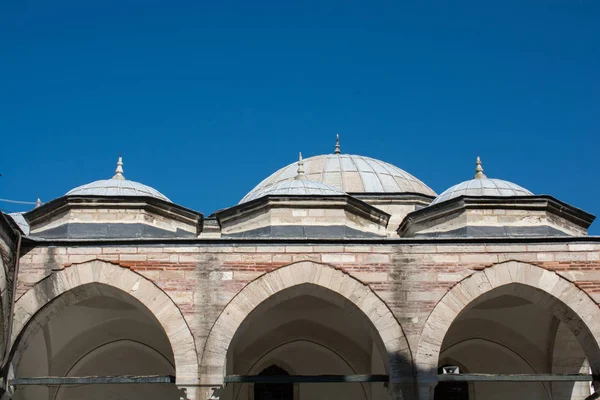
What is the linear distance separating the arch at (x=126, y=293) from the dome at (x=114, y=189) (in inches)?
67.0

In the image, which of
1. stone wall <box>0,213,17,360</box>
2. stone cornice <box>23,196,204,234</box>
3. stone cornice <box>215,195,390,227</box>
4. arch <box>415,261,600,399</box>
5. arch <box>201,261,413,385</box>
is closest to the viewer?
stone wall <box>0,213,17,360</box>

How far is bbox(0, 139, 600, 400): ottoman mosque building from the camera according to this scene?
9062mm

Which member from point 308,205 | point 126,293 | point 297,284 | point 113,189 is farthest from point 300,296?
point 113,189

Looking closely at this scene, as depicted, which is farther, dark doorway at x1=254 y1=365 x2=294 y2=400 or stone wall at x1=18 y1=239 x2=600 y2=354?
dark doorway at x1=254 y1=365 x2=294 y2=400

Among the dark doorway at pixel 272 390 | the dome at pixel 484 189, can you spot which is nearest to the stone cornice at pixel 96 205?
the dark doorway at pixel 272 390

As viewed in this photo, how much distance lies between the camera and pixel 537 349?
11.5 meters

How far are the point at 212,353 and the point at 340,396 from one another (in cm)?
364

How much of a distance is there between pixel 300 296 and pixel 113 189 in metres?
3.11

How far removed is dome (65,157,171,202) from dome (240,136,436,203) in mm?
4283

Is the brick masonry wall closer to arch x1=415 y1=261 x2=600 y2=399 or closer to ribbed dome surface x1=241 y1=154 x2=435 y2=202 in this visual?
arch x1=415 y1=261 x2=600 y2=399

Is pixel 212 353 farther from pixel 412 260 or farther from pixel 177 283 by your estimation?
pixel 412 260

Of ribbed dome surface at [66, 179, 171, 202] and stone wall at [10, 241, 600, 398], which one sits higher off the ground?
ribbed dome surface at [66, 179, 171, 202]

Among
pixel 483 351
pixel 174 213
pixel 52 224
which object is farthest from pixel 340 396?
pixel 52 224

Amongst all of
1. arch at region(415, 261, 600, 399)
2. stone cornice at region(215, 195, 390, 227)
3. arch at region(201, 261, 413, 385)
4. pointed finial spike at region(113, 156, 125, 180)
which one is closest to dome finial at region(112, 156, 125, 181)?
pointed finial spike at region(113, 156, 125, 180)
